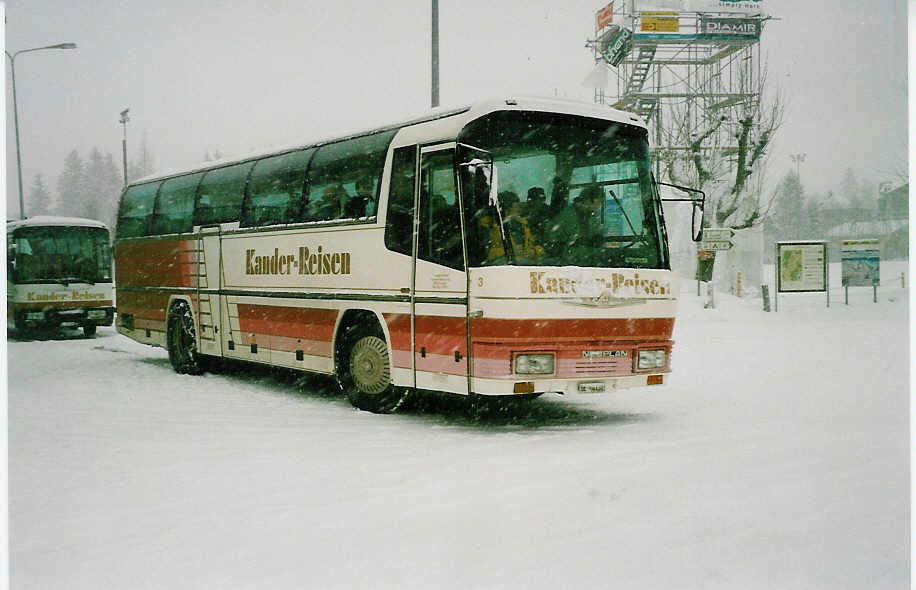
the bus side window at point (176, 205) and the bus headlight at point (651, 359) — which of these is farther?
the bus side window at point (176, 205)

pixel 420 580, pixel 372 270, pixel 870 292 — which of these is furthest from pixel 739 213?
pixel 420 580

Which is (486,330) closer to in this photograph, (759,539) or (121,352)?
(759,539)

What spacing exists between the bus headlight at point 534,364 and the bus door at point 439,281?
0.46 meters

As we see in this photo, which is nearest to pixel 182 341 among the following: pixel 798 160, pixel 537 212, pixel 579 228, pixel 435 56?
pixel 435 56

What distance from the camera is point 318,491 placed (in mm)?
5730

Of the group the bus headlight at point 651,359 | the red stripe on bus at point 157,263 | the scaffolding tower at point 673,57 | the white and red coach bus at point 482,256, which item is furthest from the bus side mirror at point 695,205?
the red stripe on bus at point 157,263

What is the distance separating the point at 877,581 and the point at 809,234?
729cm

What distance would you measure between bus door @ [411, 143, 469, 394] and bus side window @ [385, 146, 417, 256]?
0.12 meters

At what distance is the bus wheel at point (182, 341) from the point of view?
11.7m

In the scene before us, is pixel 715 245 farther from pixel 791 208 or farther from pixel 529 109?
pixel 529 109

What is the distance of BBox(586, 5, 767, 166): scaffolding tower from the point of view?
8047 millimetres

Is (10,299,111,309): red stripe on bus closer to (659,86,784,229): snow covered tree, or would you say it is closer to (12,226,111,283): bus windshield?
(12,226,111,283): bus windshield

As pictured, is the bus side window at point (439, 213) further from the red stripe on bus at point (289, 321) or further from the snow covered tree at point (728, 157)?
the snow covered tree at point (728, 157)

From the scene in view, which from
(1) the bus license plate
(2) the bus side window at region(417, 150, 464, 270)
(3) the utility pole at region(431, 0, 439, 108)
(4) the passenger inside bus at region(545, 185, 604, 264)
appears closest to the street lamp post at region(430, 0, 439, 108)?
(3) the utility pole at region(431, 0, 439, 108)
